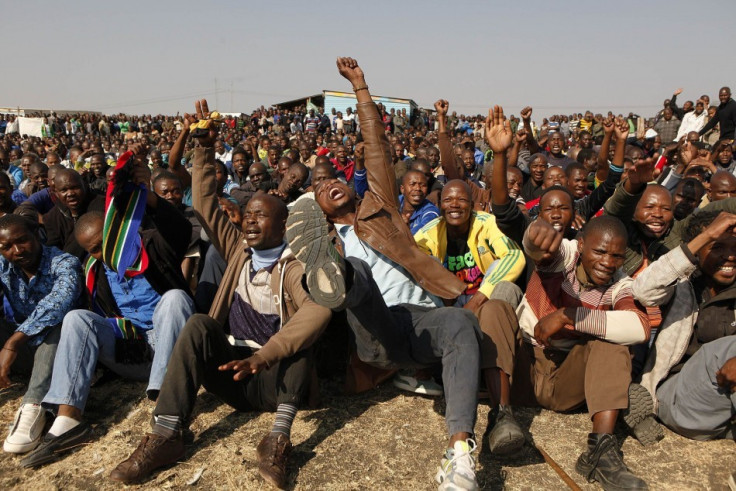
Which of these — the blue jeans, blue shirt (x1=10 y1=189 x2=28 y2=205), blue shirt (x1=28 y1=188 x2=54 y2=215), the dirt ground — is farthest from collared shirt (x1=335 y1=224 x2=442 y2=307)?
blue shirt (x1=10 y1=189 x2=28 y2=205)

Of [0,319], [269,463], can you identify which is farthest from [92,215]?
[269,463]

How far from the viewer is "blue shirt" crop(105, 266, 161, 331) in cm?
352

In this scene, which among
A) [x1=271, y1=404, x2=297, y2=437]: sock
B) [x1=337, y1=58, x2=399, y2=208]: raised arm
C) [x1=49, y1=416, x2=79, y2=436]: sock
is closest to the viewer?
[x1=271, y1=404, x2=297, y2=437]: sock

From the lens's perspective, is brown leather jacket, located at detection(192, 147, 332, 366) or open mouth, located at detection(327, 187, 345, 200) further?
open mouth, located at detection(327, 187, 345, 200)

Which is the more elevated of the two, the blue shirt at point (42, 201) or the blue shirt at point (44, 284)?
the blue shirt at point (42, 201)

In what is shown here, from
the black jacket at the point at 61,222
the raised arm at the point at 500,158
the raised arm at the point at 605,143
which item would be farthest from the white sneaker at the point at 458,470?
the black jacket at the point at 61,222

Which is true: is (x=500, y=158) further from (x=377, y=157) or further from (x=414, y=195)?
(x=414, y=195)

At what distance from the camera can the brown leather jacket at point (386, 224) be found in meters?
3.16

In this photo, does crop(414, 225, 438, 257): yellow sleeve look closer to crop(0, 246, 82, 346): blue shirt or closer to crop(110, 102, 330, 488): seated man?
crop(110, 102, 330, 488): seated man

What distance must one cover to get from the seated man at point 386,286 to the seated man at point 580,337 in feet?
1.08

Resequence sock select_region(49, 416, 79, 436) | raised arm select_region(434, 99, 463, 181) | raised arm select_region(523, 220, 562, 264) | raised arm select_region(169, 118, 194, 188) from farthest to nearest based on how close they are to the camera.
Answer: raised arm select_region(434, 99, 463, 181), raised arm select_region(169, 118, 194, 188), sock select_region(49, 416, 79, 436), raised arm select_region(523, 220, 562, 264)

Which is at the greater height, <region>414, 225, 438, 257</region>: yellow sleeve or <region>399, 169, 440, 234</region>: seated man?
<region>399, 169, 440, 234</region>: seated man

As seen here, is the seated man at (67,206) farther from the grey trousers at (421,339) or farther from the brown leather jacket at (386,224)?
the grey trousers at (421,339)

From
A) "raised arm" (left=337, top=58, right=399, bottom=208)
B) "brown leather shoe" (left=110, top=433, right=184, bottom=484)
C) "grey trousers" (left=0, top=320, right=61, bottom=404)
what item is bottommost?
"brown leather shoe" (left=110, top=433, right=184, bottom=484)
